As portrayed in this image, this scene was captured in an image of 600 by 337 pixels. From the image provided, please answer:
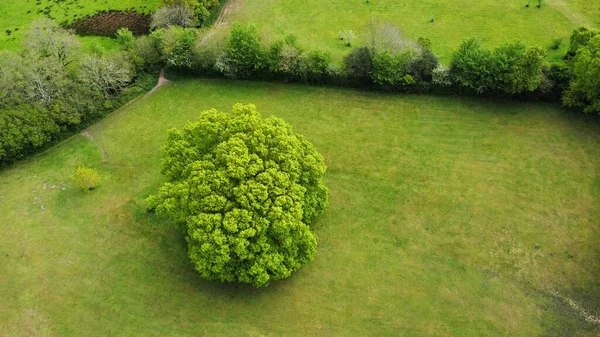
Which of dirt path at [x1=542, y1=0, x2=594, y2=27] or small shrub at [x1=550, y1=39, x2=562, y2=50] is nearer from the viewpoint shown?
small shrub at [x1=550, y1=39, x2=562, y2=50]

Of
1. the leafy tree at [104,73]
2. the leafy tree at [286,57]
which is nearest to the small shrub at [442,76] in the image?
the leafy tree at [286,57]

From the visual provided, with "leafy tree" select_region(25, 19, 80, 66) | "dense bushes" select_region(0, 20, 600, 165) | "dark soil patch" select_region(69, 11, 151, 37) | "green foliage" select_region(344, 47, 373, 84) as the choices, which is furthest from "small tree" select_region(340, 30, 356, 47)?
"leafy tree" select_region(25, 19, 80, 66)

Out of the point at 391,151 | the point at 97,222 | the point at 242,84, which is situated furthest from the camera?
the point at 242,84

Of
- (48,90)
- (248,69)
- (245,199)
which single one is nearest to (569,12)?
(248,69)

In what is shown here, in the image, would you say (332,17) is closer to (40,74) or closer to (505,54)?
(505,54)

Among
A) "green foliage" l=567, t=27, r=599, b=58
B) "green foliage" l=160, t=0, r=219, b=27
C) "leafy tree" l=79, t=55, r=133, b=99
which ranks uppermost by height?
"green foliage" l=567, t=27, r=599, b=58

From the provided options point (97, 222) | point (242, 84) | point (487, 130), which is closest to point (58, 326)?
point (97, 222)

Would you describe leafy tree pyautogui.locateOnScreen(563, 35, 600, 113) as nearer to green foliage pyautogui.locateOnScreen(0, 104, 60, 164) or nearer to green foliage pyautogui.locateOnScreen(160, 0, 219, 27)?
green foliage pyautogui.locateOnScreen(160, 0, 219, 27)

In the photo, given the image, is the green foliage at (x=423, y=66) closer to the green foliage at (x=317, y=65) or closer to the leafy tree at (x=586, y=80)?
the green foliage at (x=317, y=65)
